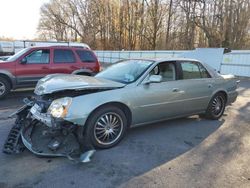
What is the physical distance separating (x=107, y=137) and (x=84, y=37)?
48.2 m

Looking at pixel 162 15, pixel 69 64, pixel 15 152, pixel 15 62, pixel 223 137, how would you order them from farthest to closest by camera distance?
pixel 162 15 → pixel 69 64 → pixel 15 62 → pixel 223 137 → pixel 15 152

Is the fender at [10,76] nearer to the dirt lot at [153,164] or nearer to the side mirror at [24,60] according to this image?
the side mirror at [24,60]

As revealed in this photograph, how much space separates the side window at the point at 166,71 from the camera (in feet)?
16.5

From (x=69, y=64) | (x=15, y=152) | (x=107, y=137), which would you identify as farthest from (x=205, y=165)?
(x=69, y=64)

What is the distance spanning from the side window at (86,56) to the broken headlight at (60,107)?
5502 millimetres

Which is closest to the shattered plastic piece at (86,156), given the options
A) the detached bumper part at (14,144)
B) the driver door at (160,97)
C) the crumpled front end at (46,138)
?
the crumpled front end at (46,138)

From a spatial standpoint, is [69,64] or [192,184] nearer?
[192,184]

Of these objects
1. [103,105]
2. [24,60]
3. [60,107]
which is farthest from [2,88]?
[103,105]

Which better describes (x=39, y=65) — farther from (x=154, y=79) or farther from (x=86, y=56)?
(x=154, y=79)

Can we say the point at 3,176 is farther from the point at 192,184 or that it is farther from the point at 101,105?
the point at 192,184

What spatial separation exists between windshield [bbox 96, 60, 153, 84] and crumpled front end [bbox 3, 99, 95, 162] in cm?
141

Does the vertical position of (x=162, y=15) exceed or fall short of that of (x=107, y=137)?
it exceeds it

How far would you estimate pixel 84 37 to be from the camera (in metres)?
50.3

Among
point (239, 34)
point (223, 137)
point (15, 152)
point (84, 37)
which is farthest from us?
point (84, 37)
